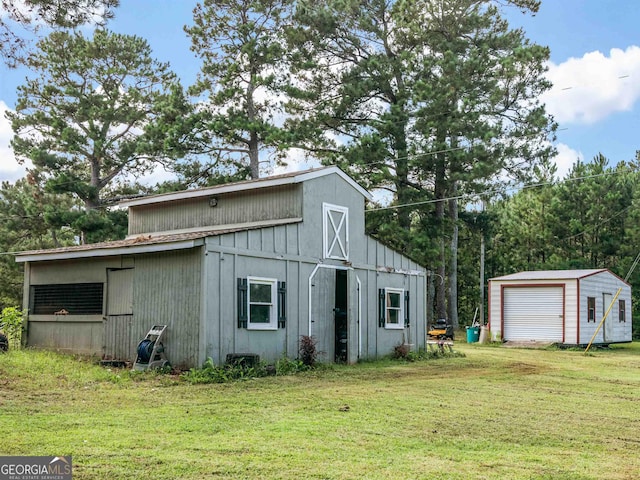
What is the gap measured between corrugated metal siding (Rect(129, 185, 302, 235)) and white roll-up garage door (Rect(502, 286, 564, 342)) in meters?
13.1

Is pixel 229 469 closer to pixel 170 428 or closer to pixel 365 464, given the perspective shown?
pixel 365 464

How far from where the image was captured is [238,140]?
31.9 meters

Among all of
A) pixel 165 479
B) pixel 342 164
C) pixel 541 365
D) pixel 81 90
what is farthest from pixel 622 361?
pixel 81 90

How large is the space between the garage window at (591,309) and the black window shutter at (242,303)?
642 inches

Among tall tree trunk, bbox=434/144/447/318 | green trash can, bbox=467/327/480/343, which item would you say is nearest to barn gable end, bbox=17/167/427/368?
green trash can, bbox=467/327/480/343

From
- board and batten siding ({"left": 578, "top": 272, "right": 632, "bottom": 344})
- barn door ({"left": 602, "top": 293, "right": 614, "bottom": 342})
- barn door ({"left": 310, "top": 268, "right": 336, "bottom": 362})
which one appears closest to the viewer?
barn door ({"left": 310, "top": 268, "right": 336, "bottom": 362})

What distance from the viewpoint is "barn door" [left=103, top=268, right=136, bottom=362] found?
14.7 metres

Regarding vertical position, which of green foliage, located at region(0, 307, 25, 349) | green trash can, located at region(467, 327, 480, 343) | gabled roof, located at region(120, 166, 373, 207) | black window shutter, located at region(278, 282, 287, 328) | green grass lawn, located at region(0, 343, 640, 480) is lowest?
green trash can, located at region(467, 327, 480, 343)

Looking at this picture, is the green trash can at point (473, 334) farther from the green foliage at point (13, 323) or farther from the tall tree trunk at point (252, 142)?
the green foliage at point (13, 323)

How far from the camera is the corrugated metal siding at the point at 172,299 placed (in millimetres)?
13656

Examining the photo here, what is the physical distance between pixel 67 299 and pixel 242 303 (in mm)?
4810

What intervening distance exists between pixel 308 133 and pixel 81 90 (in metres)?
12.2

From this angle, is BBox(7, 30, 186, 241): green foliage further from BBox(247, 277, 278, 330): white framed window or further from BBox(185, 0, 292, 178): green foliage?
BBox(247, 277, 278, 330): white framed window

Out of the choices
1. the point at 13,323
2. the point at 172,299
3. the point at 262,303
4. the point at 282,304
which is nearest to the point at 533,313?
the point at 282,304
